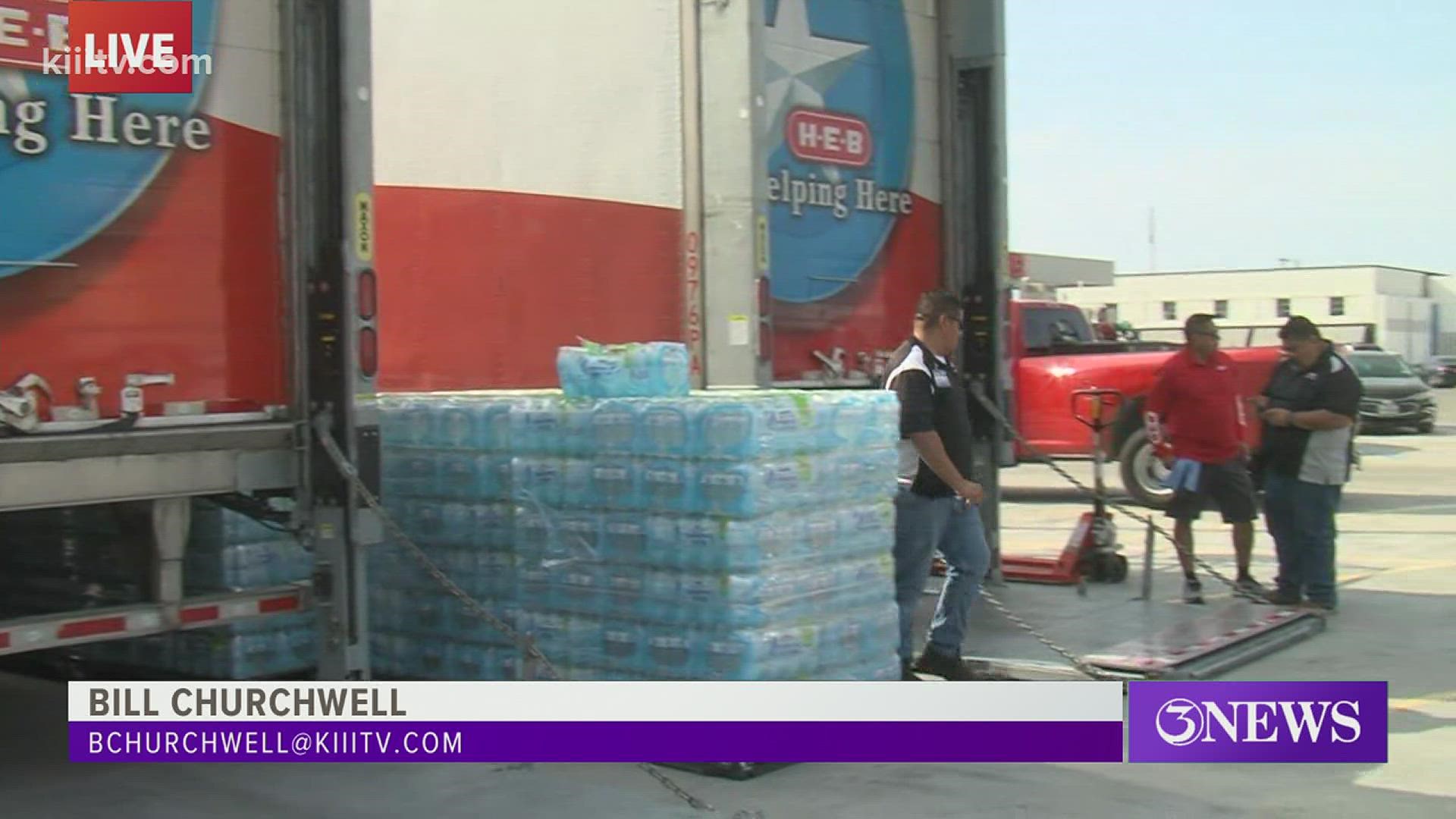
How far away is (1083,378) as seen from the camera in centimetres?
1723

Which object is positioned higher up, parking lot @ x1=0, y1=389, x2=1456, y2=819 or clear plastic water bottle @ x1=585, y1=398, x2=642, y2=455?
clear plastic water bottle @ x1=585, y1=398, x2=642, y2=455

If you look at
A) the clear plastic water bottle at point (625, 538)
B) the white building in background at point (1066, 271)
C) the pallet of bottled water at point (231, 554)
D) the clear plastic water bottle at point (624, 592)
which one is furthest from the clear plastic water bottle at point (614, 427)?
the white building in background at point (1066, 271)

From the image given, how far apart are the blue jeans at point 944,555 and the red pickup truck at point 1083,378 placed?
28.5ft

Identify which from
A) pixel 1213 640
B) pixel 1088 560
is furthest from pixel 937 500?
pixel 1088 560

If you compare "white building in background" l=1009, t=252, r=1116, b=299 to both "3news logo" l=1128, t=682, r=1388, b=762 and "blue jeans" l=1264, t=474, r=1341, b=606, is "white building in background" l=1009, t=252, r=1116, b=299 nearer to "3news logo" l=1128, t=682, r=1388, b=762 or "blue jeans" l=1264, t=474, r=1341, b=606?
"blue jeans" l=1264, t=474, r=1341, b=606

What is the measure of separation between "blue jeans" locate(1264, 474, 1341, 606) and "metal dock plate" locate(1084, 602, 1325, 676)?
17.0 inches

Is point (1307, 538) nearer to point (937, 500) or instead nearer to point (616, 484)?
point (937, 500)

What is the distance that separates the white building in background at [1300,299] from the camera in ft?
226

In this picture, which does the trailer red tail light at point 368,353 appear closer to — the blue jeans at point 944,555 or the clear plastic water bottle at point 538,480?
the clear plastic water bottle at point 538,480

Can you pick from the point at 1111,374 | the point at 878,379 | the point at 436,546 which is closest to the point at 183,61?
the point at 436,546

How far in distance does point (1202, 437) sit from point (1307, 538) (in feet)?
2.94

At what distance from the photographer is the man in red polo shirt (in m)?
10.0

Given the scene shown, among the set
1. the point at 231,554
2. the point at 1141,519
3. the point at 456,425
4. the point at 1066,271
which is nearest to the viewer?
the point at 231,554

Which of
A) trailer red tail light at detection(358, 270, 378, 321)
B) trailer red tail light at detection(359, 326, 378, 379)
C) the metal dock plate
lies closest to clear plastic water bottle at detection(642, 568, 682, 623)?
trailer red tail light at detection(359, 326, 378, 379)
